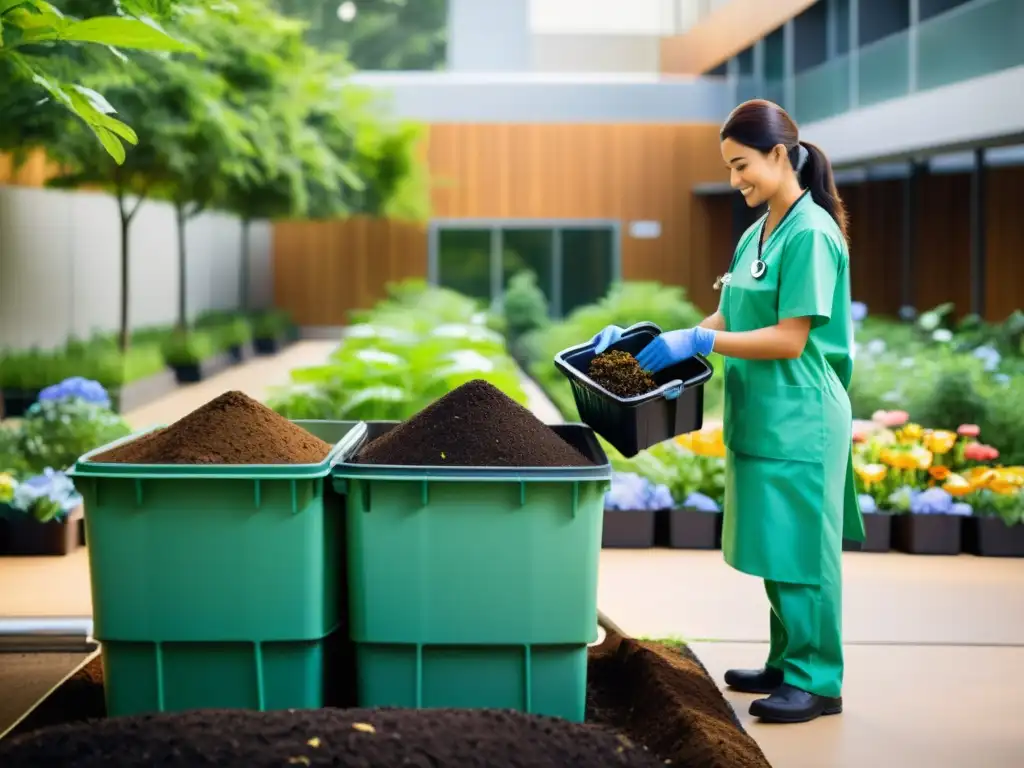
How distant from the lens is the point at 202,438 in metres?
4.27

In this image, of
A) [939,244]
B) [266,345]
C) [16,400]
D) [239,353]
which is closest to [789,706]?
[16,400]

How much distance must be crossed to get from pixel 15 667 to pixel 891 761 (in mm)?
3012

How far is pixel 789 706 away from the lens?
4.54 meters

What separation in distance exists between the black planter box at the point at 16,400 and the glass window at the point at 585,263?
16.1 m

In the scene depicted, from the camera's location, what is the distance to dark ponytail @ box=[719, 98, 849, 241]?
4.50 m

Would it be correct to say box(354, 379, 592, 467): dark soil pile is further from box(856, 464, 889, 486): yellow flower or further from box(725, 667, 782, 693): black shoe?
box(856, 464, 889, 486): yellow flower

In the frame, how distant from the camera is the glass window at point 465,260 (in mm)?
29500

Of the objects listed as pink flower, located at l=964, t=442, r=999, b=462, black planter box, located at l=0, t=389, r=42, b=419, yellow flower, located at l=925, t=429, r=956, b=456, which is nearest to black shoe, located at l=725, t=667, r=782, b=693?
pink flower, located at l=964, t=442, r=999, b=462

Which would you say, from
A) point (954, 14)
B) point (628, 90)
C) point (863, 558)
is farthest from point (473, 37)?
point (863, 558)

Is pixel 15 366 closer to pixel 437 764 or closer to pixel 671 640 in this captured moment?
pixel 671 640

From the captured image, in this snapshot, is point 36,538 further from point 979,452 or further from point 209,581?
point 979,452

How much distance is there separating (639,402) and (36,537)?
422cm

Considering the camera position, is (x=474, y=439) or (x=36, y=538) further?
(x=36, y=538)

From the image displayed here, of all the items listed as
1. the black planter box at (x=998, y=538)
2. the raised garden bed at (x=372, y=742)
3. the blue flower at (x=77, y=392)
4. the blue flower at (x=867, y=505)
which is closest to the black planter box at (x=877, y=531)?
the blue flower at (x=867, y=505)
